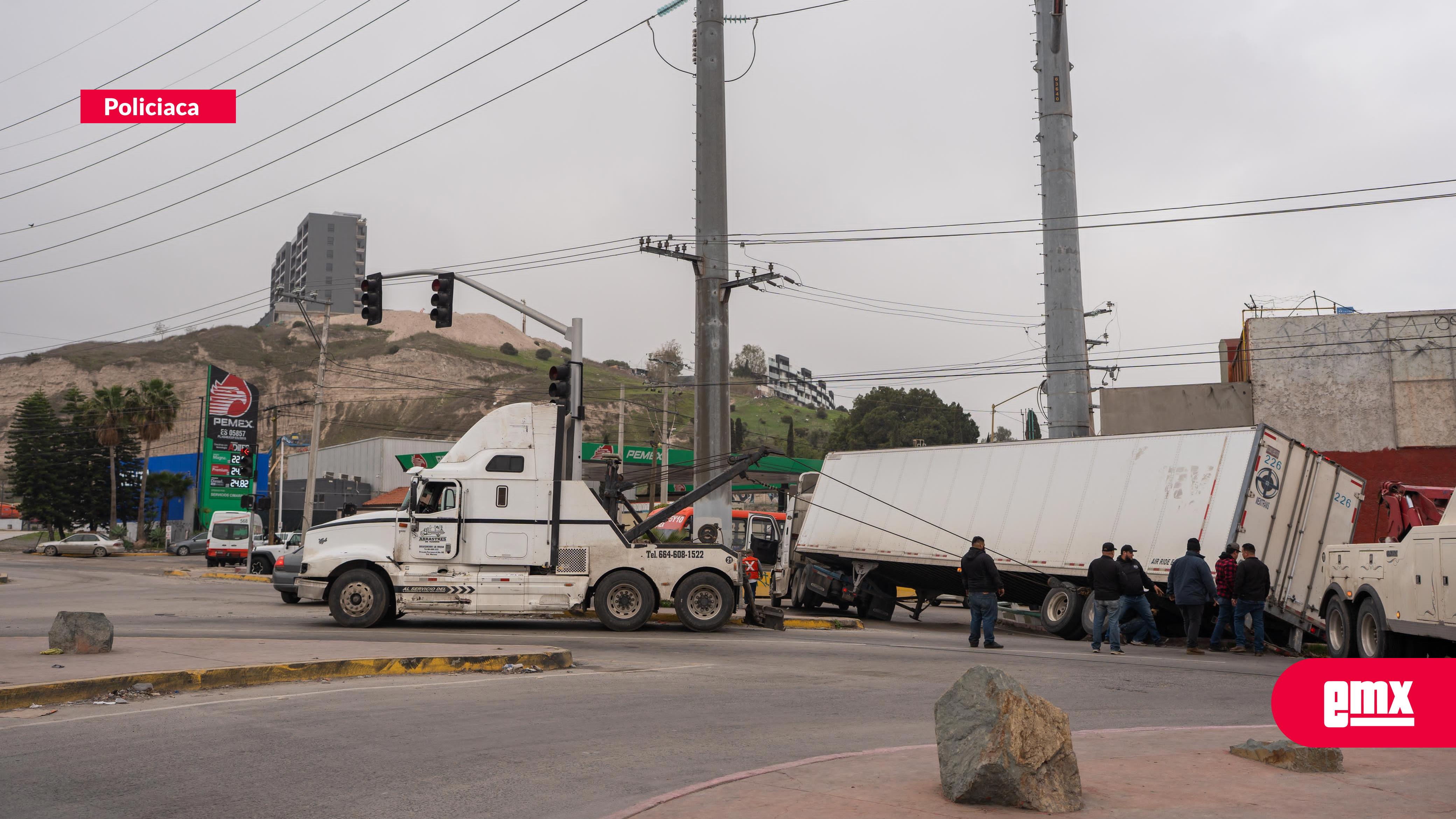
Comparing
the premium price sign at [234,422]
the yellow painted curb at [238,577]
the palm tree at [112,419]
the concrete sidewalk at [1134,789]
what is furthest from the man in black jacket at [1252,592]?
the palm tree at [112,419]

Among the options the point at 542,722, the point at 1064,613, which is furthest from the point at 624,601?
the point at 542,722

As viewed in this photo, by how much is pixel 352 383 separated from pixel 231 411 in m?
127

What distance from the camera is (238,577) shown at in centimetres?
3562

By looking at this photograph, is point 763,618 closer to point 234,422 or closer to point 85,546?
point 234,422

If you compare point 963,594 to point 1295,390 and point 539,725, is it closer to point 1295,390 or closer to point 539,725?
point 539,725

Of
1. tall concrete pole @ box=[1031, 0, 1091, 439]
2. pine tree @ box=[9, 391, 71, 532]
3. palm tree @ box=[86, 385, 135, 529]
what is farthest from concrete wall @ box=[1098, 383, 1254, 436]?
pine tree @ box=[9, 391, 71, 532]

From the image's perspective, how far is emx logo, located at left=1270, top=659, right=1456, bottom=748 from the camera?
791 cm

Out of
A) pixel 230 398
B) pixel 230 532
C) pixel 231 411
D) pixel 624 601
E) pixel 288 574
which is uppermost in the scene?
pixel 230 398

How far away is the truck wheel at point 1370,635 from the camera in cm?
1283

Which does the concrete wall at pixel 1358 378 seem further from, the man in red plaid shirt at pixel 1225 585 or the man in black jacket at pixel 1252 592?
the man in black jacket at pixel 1252 592

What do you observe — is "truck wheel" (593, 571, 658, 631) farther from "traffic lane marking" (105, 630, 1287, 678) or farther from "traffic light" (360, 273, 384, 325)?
"traffic light" (360, 273, 384, 325)

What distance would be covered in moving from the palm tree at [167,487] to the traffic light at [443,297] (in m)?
60.0

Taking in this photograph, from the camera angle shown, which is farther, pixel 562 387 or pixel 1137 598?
pixel 562 387

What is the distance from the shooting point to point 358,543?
17.5 m
